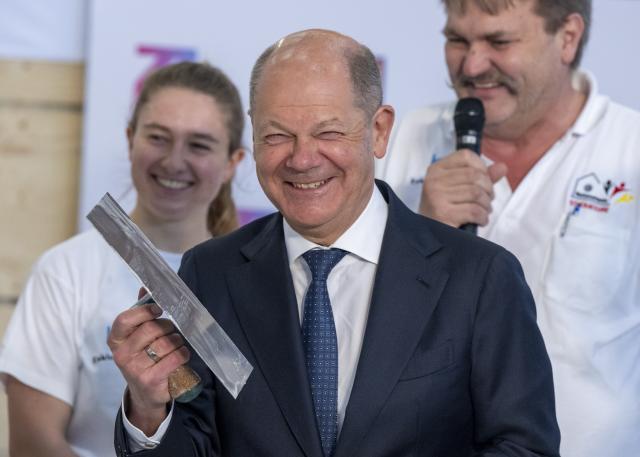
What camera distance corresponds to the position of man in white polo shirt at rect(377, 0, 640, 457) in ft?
7.57

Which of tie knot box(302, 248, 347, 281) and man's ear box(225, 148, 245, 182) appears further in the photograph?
man's ear box(225, 148, 245, 182)

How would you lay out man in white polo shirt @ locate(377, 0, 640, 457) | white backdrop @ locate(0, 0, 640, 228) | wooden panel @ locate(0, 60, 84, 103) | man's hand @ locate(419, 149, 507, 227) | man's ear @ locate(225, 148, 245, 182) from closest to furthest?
1. man's hand @ locate(419, 149, 507, 227)
2. man in white polo shirt @ locate(377, 0, 640, 457)
3. man's ear @ locate(225, 148, 245, 182)
4. white backdrop @ locate(0, 0, 640, 228)
5. wooden panel @ locate(0, 60, 84, 103)

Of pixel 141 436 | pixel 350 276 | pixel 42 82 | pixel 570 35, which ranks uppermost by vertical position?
pixel 570 35

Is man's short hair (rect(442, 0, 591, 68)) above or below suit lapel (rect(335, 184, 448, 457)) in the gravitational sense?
above

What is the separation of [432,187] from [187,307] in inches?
37.2

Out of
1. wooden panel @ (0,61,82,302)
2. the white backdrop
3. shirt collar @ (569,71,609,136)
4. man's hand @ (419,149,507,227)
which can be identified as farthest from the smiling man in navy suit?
wooden panel @ (0,61,82,302)

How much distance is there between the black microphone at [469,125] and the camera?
2.27m

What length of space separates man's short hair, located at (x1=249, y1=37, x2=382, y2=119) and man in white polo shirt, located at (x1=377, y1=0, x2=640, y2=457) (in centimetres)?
56

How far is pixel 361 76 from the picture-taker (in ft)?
5.37

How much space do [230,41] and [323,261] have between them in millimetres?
1540

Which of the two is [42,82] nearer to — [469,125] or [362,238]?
[469,125]

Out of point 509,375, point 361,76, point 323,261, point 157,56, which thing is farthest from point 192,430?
point 157,56

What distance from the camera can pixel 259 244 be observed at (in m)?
1.74

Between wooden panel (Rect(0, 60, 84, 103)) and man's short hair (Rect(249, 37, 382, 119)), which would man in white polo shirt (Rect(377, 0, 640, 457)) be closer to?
man's short hair (Rect(249, 37, 382, 119))
